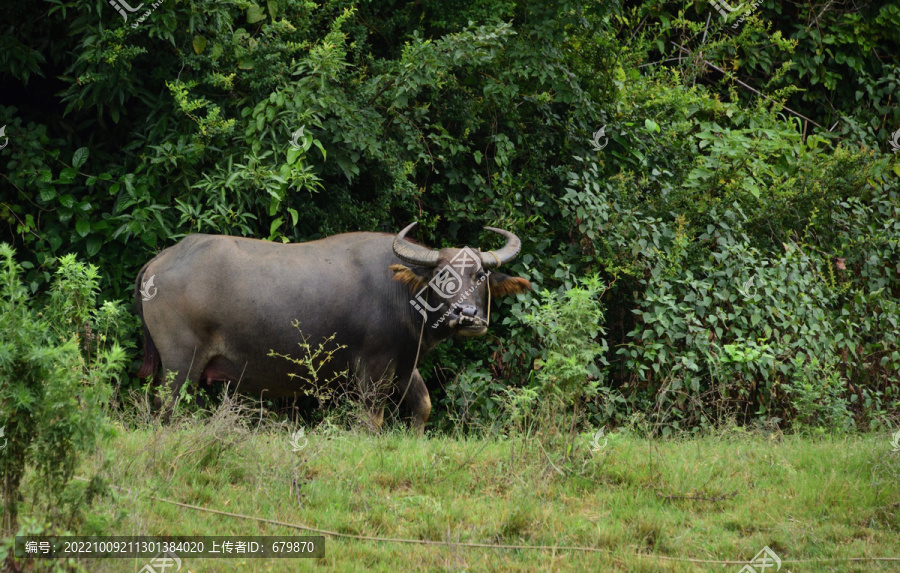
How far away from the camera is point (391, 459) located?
523 centimetres

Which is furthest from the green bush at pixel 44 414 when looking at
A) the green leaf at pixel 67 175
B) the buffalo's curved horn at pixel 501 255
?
the green leaf at pixel 67 175

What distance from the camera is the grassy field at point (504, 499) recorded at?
4176 millimetres

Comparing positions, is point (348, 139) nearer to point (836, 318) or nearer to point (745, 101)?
point (836, 318)

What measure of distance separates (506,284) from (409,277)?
90 cm

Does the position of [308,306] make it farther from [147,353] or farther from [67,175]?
[67,175]

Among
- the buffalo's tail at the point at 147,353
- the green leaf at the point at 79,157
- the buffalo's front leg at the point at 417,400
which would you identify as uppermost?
the green leaf at the point at 79,157

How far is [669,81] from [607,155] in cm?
149

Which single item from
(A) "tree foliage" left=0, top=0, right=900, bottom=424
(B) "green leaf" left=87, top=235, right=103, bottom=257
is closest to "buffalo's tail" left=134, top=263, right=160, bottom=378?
(A) "tree foliage" left=0, top=0, right=900, bottom=424

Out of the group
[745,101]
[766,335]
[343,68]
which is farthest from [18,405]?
[745,101]

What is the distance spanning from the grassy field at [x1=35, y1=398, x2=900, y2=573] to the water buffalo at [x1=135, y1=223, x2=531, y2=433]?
1.21 metres

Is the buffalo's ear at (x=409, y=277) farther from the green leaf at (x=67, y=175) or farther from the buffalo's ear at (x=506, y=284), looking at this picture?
the green leaf at (x=67, y=175)

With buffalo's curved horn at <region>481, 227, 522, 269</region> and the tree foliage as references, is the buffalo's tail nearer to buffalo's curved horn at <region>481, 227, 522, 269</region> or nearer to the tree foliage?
the tree foliage

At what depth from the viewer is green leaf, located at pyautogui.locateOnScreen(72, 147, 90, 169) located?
7.76 metres

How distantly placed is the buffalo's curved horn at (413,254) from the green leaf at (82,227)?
277cm
